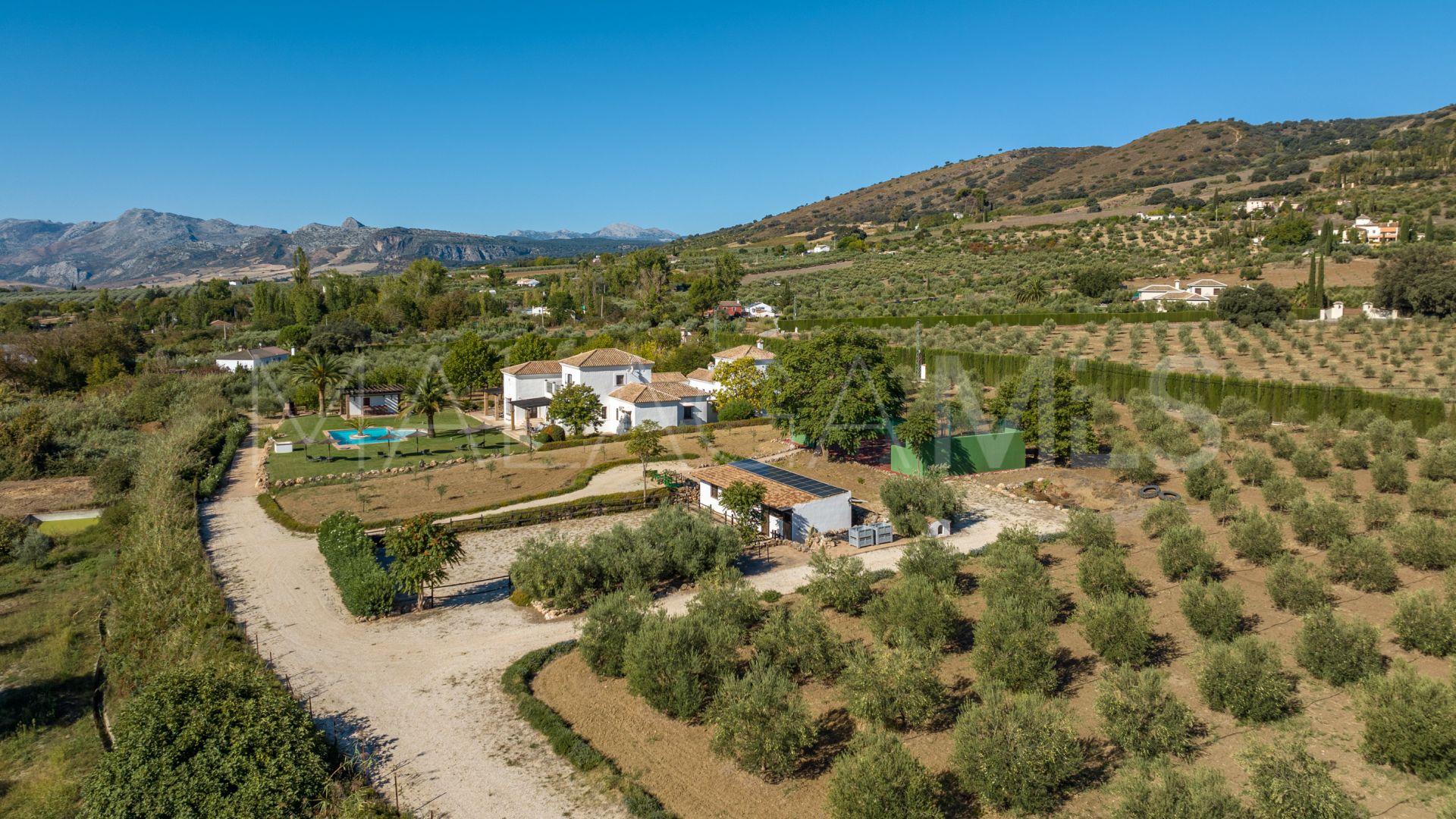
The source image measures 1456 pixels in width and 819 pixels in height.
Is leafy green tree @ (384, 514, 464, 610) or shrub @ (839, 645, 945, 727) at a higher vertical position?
leafy green tree @ (384, 514, 464, 610)

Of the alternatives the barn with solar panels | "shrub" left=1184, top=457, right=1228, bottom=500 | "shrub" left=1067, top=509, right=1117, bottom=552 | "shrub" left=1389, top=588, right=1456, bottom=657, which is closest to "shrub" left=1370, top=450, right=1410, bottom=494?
"shrub" left=1184, top=457, right=1228, bottom=500

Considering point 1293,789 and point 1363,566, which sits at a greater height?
point 1293,789

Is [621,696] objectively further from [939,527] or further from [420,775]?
[939,527]

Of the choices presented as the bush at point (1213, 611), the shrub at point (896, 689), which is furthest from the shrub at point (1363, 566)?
the shrub at point (896, 689)

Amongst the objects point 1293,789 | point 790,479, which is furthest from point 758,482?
point 1293,789

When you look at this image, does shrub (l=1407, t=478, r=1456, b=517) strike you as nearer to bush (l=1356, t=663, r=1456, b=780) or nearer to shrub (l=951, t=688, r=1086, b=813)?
bush (l=1356, t=663, r=1456, b=780)

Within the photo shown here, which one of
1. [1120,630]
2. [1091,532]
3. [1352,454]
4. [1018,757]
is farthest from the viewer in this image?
[1352,454]

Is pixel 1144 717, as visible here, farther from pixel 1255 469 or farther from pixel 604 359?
pixel 604 359

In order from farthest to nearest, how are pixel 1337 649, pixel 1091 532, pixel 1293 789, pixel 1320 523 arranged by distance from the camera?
pixel 1091 532
pixel 1320 523
pixel 1337 649
pixel 1293 789
